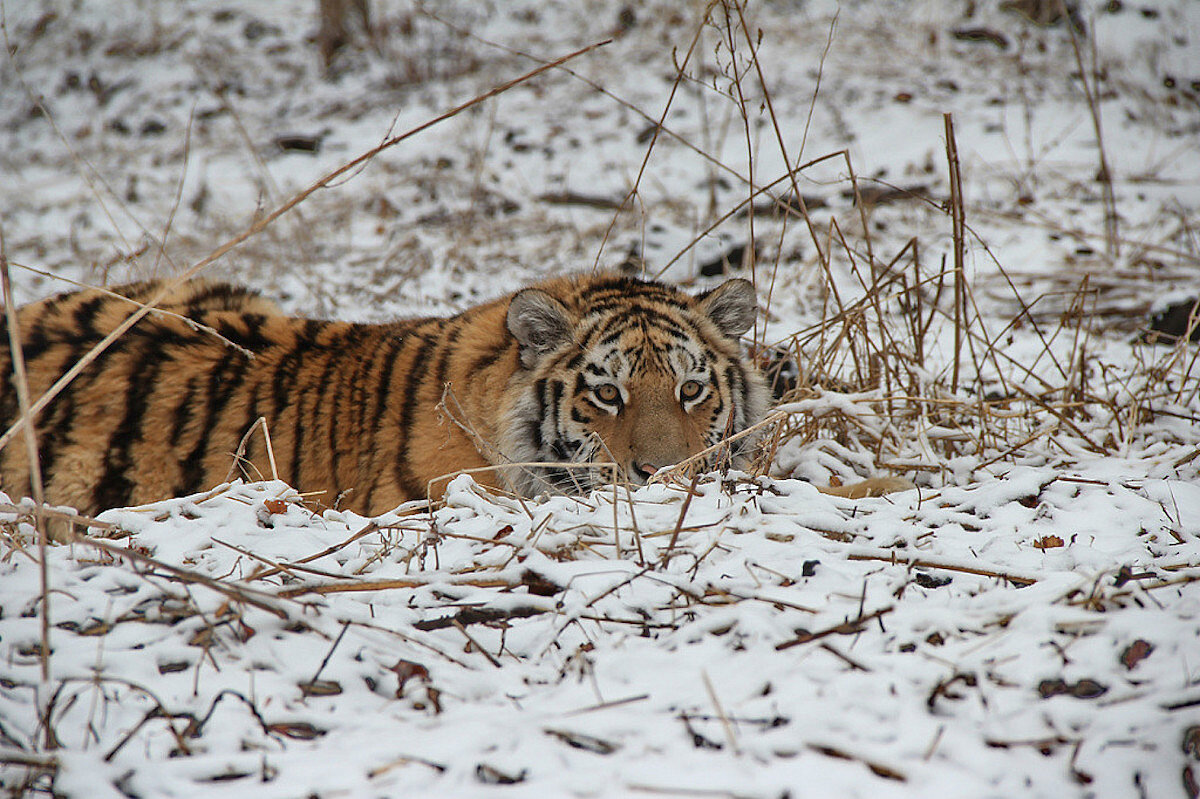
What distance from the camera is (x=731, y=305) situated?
3.06 m

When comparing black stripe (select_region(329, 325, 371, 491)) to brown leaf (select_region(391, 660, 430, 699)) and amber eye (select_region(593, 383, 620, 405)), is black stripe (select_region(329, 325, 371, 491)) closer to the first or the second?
amber eye (select_region(593, 383, 620, 405))

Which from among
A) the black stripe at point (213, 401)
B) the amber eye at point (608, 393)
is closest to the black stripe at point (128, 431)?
the black stripe at point (213, 401)

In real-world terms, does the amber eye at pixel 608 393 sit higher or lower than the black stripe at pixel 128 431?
higher

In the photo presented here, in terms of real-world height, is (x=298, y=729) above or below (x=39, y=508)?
below

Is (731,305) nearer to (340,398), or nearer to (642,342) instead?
(642,342)

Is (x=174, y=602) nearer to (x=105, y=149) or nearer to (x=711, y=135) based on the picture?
(x=711, y=135)

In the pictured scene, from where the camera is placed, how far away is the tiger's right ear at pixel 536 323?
2793mm

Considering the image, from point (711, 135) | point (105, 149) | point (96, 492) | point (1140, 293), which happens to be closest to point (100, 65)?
point (105, 149)

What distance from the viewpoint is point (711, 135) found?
321 inches

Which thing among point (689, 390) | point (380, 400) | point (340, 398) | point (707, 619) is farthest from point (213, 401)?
point (707, 619)

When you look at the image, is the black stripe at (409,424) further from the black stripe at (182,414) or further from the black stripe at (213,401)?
the black stripe at (182,414)

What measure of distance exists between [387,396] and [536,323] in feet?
1.91

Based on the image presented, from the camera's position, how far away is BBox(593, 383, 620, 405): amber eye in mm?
2861

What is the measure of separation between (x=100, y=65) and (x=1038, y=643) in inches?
535
